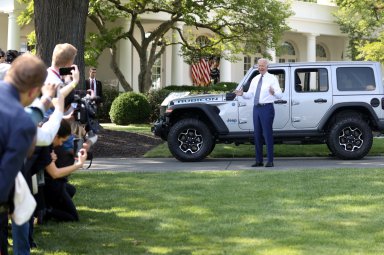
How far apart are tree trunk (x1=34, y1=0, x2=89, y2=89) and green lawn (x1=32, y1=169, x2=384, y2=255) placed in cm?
418

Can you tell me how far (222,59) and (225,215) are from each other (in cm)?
2812

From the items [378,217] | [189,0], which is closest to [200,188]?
[378,217]

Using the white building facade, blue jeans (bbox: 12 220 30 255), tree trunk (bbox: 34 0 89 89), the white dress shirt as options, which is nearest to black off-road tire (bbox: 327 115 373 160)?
the white dress shirt

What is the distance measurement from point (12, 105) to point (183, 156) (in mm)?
9539

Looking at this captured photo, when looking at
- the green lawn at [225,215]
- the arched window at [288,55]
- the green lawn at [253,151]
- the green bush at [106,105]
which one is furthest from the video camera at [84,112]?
the arched window at [288,55]

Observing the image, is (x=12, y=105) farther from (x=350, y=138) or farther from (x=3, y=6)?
(x=3, y=6)

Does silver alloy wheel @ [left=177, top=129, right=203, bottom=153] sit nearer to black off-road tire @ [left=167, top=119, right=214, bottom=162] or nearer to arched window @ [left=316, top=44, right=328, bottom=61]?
black off-road tire @ [left=167, top=119, right=214, bottom=162]

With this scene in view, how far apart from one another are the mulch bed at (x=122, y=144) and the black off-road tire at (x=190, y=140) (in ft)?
5.34

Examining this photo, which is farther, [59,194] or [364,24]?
[364,24]

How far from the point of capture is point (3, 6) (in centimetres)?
2944

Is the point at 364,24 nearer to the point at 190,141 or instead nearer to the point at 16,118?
the point at 190,141

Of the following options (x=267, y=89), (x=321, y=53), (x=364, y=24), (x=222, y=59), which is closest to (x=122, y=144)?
(x=267, y=89)

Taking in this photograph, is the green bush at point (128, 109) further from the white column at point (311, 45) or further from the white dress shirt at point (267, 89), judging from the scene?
the white column at point (311, 45)

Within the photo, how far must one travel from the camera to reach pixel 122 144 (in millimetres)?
16047
